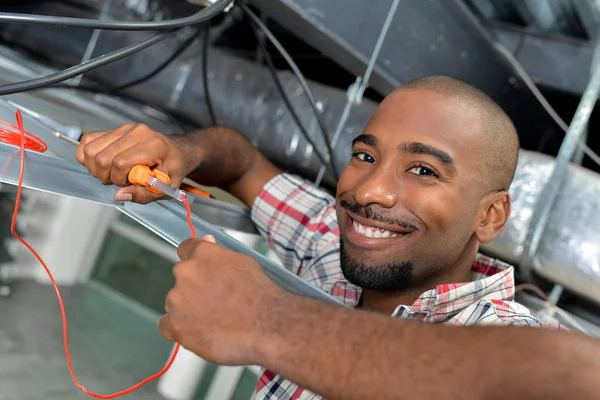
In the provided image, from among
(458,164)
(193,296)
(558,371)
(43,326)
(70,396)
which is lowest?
(70,396)

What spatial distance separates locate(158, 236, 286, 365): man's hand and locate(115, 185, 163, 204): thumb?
0.82 feet

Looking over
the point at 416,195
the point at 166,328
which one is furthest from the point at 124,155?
the point at 416,195

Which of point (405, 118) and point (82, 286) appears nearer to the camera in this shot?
point (405, 118)

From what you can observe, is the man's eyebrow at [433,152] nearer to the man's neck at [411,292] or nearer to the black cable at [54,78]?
the man's neck at [411,292]

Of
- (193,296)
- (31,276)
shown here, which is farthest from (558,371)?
(31,276)

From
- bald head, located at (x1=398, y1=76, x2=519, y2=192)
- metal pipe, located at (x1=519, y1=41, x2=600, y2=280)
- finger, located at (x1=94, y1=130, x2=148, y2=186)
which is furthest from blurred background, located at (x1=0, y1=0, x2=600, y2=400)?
bald head, located at (x1=398, y1=76, x2=519, y2=192)

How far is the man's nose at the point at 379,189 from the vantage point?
2.61 ft

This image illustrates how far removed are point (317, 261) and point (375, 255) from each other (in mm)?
253

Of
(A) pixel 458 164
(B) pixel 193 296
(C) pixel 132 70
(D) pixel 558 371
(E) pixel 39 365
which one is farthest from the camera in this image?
(C) pixel 132 70

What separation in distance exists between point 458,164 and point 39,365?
3.43 ft

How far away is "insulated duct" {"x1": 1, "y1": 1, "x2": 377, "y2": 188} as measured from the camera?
1.39 meters

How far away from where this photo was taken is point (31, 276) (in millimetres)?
1424

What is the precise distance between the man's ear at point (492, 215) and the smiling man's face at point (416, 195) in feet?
0.04

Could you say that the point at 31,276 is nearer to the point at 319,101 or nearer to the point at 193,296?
the point at 319,101
